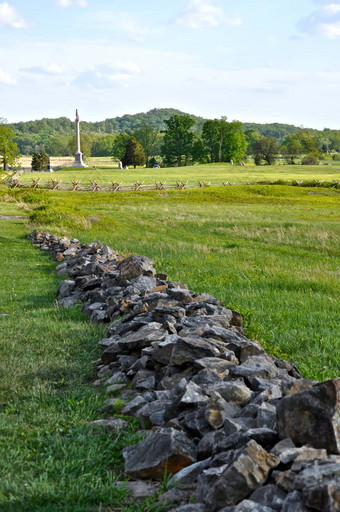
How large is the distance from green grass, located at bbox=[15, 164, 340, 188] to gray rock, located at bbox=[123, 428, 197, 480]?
240 ft

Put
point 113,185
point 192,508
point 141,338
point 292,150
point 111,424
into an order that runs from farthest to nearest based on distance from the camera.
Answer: point 292,150 < point 113,185 < point 141,338 < point 111,424 < point 192,508

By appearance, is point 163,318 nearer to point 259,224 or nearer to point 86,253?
point 86,253

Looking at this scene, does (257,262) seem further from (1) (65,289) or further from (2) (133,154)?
(2) (133,154)

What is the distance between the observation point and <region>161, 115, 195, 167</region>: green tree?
432 feet

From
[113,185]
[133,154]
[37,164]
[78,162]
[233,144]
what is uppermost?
[233,144]

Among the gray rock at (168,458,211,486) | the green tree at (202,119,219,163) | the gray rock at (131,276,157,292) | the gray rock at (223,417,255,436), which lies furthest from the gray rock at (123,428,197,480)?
the green tree at (202,119,219,163)

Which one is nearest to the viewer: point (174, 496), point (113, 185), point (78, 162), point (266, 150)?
point (174, 496)

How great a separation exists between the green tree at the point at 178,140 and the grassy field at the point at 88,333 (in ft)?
363

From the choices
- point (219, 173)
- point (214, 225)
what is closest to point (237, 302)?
point (214, 225)

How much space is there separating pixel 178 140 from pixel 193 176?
1754 inches

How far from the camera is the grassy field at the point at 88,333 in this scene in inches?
168

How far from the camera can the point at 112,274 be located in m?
12.4

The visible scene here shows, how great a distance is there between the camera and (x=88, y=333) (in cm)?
884

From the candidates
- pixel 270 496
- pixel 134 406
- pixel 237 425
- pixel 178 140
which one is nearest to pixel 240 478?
pixel 270 496
